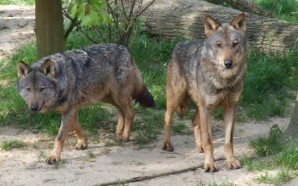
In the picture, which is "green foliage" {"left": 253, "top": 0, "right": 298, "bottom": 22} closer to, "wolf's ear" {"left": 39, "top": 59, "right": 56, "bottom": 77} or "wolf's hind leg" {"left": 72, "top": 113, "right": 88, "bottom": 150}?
"wolf's hind leg" {"left": 72, "top": 113, "right": 88, "bottom": 150}

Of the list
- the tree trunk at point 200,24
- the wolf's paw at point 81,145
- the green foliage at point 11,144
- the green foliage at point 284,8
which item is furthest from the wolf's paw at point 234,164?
the green foliage at point 284,8

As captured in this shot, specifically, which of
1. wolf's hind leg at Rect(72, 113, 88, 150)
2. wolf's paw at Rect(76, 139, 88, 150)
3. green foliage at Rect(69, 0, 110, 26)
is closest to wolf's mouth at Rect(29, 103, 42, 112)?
wolf's hind leg at Rect(72, 113, 88, 150)

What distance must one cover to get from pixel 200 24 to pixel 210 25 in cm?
441

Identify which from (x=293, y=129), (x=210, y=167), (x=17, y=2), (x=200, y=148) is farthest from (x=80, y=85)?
(x=17, y=2)

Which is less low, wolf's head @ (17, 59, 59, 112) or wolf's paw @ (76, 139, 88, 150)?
wolf's head @ (17, 59, 59, 112)

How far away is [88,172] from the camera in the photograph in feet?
20.7

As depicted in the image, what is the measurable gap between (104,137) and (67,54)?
126 cm

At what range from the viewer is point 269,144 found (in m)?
6.66

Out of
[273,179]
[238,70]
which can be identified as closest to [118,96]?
[238,70]

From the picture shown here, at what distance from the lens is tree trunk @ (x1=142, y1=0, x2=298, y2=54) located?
1018 cm

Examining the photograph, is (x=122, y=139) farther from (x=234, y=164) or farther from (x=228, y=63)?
(x=228, y=63)

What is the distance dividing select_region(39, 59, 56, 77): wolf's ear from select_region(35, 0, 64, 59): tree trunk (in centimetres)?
168

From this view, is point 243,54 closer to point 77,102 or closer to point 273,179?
point 273,179

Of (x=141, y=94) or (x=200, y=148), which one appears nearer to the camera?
(x=200, y=148)
